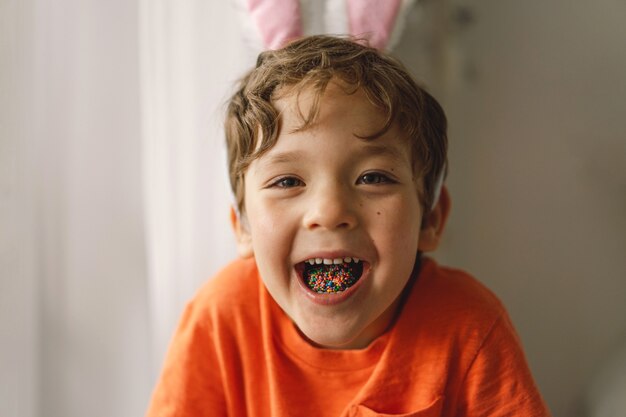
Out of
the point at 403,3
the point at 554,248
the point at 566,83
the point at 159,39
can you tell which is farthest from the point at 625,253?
the point at 159,39

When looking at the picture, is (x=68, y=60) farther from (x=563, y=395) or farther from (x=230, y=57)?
(x=563, y=395)

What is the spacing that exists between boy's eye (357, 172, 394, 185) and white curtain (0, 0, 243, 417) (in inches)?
12.9

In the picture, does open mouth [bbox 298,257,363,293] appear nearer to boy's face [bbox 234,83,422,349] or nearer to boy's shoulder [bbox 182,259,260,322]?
boy's face [bbox 234,83,422,349]

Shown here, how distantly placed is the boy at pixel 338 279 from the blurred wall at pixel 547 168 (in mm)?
324

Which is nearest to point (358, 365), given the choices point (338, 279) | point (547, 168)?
point (338, 279)

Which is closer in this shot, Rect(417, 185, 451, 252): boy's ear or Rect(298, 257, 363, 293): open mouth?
Rect(298, 257, 363, 293): open mouth

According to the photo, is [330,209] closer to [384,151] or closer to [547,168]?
[384,151]

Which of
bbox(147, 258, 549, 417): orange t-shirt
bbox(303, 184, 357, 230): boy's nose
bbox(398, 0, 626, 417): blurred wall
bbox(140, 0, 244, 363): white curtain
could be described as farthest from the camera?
bbox(398, 0, 626, 417): blurred wall

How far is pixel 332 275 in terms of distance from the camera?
0.83 metres

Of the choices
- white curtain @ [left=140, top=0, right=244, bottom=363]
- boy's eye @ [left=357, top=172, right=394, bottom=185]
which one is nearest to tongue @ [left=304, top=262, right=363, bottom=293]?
boy's eye @ [left=357, top=172, right=394, bottom=185]

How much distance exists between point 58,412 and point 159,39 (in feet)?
1.93

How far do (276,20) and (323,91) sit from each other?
6.7 inches

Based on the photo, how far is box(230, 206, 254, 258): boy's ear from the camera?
94 centimetres

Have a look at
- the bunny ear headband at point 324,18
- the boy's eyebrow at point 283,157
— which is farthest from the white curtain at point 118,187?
the boy's eyebrow at point 283,157
